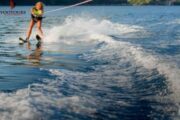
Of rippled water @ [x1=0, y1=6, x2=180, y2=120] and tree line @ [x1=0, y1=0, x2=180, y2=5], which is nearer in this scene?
rippled water @ [x1=0, y1=6, x2=180, y2=120]

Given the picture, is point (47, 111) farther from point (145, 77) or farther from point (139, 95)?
point (145, 77)

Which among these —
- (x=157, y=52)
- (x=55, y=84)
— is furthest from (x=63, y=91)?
(x=157, y=52)

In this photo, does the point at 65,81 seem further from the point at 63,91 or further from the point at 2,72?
the point at 2,72

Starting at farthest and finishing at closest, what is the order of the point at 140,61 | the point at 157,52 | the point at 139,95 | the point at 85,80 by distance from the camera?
the point at 157,52 → the point at 140,61 → the point at 85,80 → the point at 139,95

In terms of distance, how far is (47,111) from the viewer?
6.63 meters

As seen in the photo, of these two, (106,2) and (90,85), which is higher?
(90,85)

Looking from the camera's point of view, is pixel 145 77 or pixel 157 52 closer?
pixel 145 77

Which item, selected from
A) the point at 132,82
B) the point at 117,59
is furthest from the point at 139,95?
the point at 117,59

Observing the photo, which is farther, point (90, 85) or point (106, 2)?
point (106, 2)

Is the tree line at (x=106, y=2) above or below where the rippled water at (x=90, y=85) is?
below

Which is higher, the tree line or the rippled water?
the rippled water

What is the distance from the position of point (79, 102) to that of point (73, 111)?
1.79 feet

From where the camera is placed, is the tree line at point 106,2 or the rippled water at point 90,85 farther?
the tree line at point 106,2

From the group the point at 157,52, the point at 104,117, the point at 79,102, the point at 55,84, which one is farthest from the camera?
the point at 157,52
